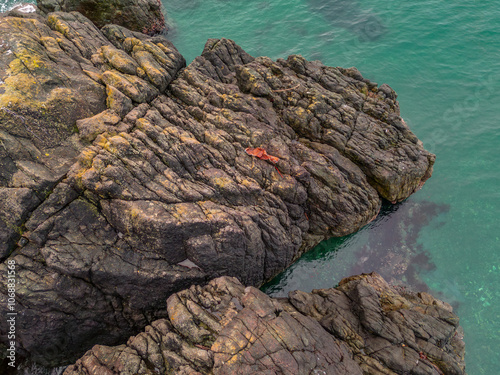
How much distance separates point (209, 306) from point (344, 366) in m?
8.46

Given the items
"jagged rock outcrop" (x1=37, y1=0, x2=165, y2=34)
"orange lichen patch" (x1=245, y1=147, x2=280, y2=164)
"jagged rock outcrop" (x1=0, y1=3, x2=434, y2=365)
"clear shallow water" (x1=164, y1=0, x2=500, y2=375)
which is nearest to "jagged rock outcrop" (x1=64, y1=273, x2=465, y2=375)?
"jagged rock outcrop" (x1=0, y1=3, x2=434, y2=365)

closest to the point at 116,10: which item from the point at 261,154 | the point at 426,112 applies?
the point at 261,154

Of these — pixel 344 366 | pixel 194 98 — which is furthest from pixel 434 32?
pixel 344 366

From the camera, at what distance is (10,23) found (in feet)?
68.2

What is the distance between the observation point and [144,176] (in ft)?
60.1

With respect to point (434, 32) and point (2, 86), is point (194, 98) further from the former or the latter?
point (434, 32)

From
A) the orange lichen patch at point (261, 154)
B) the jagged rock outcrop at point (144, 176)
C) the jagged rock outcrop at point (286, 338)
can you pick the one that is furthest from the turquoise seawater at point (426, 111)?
the orange lichen patch at point (261, 154)

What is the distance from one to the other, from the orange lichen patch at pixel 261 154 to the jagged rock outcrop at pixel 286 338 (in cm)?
1018

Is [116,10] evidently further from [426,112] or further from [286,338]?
[426,112]

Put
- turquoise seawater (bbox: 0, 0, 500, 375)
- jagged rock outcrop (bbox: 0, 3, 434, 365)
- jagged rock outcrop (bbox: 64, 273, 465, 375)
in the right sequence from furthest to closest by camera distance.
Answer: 1. turquoise seawater (bbox: 0, 0, 500, 375)
2. jagged rock outcrop (bbox: 0, 3, 434, 365)
3. jagged rock outcrop (bbox: 64, 273, 465, 375)

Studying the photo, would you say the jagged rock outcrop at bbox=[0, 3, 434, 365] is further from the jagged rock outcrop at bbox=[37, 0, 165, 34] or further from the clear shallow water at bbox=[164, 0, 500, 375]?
the jagged rock outcrop at bbox=[37, 0, 165, 34]

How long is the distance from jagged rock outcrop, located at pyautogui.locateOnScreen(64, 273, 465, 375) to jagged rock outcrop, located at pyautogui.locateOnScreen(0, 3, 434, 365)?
10.5ft

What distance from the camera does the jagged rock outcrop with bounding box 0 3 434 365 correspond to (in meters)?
16.7

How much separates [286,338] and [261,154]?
13.5m
